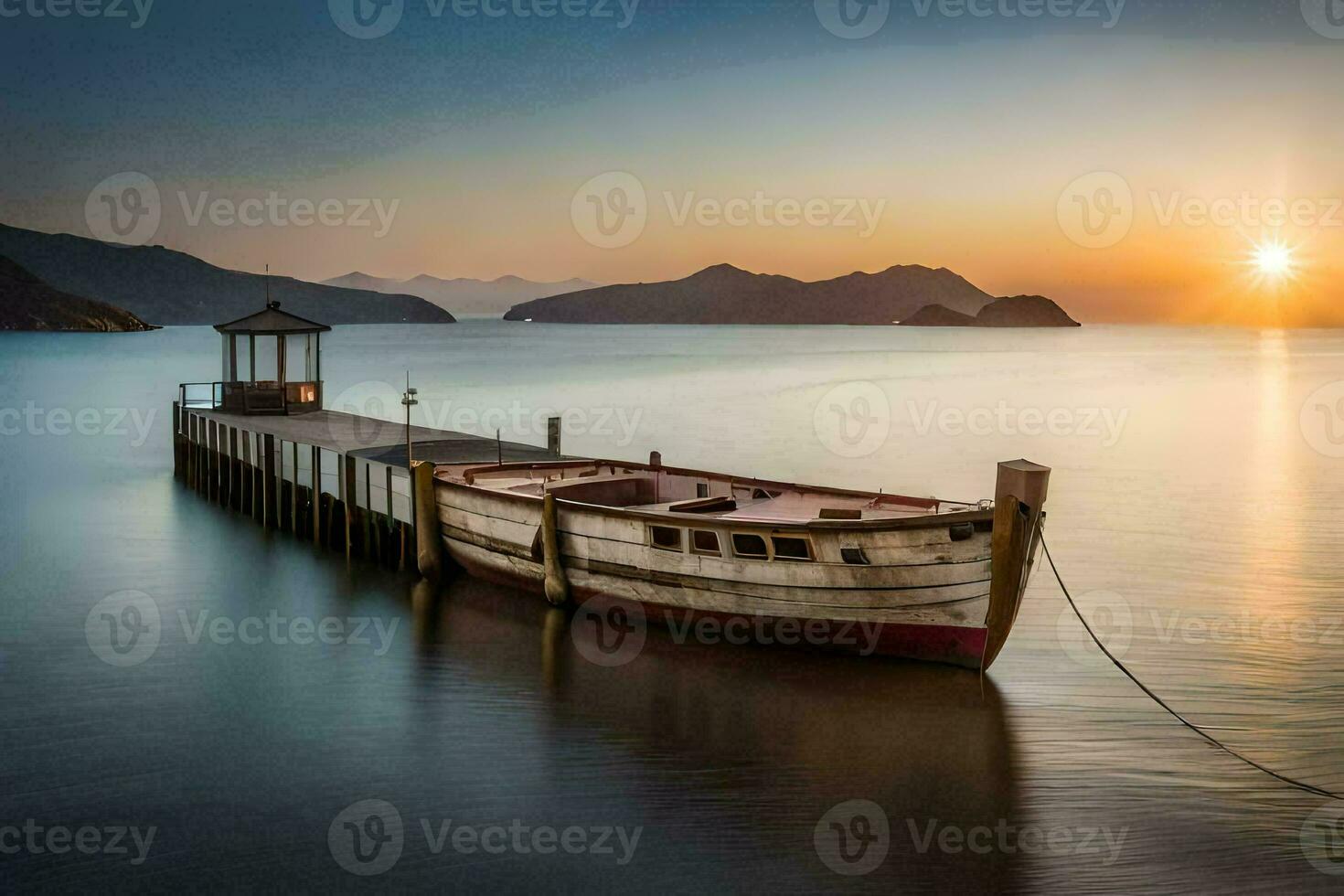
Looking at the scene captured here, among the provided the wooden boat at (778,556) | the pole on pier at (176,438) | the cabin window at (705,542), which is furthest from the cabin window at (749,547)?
the pole on pier at (176,438)

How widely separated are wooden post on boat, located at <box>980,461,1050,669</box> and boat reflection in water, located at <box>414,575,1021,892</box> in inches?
60.9

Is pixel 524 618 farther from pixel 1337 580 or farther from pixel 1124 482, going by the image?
pixel 1124 482

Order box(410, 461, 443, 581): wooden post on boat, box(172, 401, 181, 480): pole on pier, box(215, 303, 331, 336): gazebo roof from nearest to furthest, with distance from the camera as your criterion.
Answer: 1. box(410, 461, 443, 581): wooden post on boat
2. box(215, 303, 331, 336): gazebo roof
3. box(172, 401, 181, 480): pole on pier

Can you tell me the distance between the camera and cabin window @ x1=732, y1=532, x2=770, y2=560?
53.1 feet

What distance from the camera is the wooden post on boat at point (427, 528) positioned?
2133 cm

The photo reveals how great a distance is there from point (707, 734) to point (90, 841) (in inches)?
277

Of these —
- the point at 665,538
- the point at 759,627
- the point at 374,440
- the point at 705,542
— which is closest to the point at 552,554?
the point at 665,538

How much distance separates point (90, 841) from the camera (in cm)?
1143

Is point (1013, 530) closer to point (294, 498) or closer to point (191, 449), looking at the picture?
point (294, 498)

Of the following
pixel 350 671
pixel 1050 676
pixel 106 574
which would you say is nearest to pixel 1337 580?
pixel 1050 676

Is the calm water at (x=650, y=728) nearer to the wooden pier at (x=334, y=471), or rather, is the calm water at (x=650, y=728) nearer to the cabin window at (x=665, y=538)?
the wooden pier at (x=334, y=471)

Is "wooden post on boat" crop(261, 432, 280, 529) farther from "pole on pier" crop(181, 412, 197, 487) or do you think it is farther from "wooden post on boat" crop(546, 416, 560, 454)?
"pole on pier" crop(181, 412, 197, 487)

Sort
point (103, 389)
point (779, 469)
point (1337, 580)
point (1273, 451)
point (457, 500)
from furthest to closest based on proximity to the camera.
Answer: point (103, 389), point (1273, 451), point (779, 469), point (1337, 580), point (457, 500)

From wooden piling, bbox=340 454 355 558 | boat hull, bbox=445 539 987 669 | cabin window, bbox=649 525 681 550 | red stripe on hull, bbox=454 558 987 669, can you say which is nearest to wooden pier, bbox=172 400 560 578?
wooden piling, bbox=340 454 355 558
